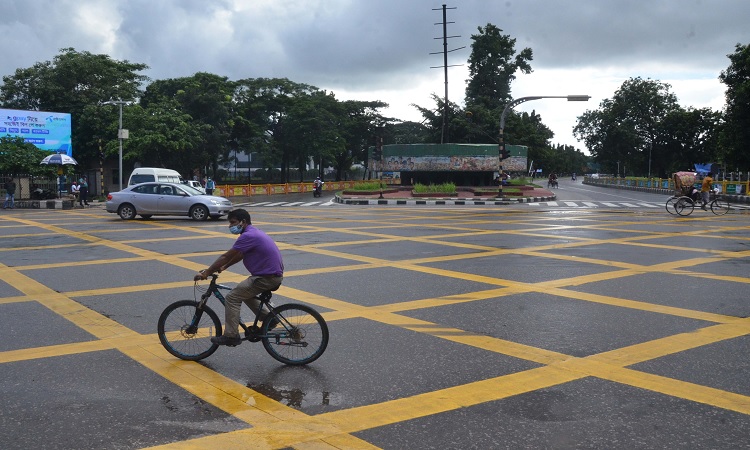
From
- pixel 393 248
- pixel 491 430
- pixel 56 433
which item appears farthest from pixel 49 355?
pixel 393 248

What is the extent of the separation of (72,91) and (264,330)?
4880 cm

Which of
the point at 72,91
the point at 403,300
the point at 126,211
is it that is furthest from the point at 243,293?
the point at 72,91

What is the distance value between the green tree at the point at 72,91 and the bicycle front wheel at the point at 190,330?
44.7m

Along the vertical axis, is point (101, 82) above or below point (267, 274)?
above

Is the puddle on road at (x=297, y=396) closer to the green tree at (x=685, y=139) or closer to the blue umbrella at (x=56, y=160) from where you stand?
the blue umbrella at (x=56, y=160)

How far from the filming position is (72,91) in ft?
162

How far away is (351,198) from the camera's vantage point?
39.2 meters

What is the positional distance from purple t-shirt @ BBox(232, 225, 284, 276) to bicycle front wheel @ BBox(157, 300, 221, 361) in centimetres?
62

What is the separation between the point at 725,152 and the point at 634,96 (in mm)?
38835

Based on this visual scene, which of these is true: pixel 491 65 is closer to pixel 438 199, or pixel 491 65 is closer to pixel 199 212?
pixel 438 199

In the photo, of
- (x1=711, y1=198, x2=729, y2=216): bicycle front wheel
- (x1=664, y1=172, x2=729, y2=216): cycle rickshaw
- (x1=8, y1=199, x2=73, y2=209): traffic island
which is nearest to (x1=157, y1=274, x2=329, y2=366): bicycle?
(x1=664, y1=172, x2=729, y2=216): cycle rickshaw

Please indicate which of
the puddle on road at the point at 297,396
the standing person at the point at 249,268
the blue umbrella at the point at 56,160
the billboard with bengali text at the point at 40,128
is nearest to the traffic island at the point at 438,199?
the blue umbrella at the point at 56,160

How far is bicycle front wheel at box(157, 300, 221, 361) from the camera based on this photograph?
20.5 feet

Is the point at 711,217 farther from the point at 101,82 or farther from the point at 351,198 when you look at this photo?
the point at 101,82
